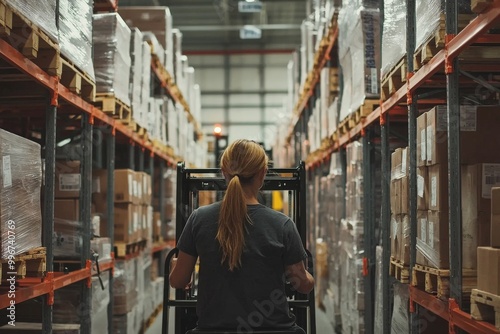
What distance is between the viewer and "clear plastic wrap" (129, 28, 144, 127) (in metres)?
7.68

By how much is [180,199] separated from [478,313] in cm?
200

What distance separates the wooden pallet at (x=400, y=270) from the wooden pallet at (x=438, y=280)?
31cm

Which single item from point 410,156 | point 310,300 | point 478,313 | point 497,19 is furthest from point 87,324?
point 497,19

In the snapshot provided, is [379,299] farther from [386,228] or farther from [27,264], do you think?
[27,264]

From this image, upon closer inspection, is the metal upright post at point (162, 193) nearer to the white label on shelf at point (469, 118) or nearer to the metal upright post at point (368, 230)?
the metal upright post at point (368, 230)

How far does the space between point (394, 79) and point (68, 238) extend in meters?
3.27

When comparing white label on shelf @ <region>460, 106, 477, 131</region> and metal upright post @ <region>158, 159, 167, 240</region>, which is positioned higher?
white label on shelf @ <region>460, 106, 477, 131</region>

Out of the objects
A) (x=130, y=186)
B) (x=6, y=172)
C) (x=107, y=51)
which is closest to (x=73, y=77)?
(x=107, y=51)

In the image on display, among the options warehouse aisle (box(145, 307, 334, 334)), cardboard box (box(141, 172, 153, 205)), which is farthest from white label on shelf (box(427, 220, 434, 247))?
cardboard box (box(141, 172, 153, 205))

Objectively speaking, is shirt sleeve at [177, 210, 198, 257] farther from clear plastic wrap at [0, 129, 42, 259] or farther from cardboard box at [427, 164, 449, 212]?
cardboard box at [427, 164, 449, 212]

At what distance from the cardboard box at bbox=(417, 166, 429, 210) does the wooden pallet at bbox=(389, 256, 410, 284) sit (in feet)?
2.01

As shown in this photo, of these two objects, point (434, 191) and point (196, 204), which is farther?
point (196, 204)

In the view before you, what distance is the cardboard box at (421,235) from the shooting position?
14.6 feet

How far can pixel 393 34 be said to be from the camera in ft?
17.6
